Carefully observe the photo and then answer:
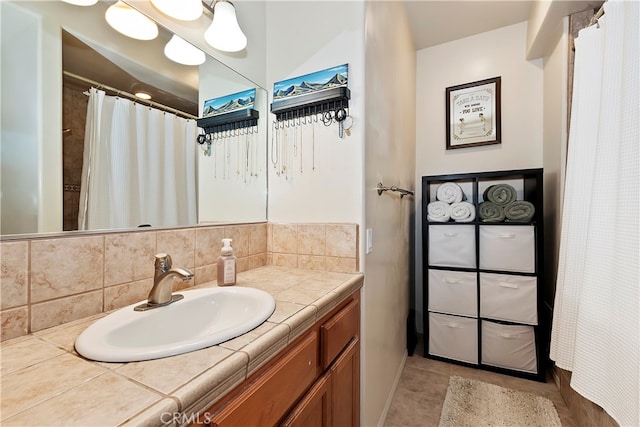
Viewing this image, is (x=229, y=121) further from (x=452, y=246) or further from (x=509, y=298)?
(x=509, y=298)

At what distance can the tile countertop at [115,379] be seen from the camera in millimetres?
377

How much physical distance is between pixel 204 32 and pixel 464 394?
8.29 ft

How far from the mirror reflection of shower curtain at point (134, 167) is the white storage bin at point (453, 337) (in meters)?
2.00

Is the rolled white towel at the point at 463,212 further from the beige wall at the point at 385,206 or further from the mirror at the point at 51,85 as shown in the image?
the mirror at the point at 51,85

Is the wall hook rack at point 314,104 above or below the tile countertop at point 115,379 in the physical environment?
above

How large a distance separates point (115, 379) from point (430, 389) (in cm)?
196

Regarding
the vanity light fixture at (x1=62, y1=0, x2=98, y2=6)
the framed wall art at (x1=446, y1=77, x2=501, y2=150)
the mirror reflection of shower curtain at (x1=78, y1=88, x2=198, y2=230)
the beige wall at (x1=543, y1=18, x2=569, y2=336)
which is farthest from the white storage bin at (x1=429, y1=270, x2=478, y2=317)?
the vanity light fixture at (x1=62, y1=0, x2=98, y2=6)

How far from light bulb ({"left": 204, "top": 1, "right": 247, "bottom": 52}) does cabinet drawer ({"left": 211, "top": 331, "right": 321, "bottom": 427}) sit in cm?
132

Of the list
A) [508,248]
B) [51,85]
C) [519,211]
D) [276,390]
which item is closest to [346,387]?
[276,390]

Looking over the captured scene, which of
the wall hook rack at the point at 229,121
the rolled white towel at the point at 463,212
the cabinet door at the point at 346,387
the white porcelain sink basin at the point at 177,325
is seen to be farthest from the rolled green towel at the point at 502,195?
the white porcelain sink basin at the point at 177,325

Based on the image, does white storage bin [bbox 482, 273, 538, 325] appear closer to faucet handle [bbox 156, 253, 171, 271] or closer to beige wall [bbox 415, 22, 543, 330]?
beige wall [bbox 415, 22, 543, 330]

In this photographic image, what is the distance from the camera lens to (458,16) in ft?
7.18

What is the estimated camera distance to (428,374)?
1.97 meters

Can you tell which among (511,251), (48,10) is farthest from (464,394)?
(48,10)
